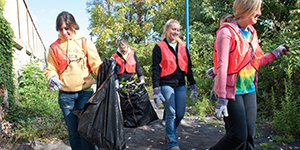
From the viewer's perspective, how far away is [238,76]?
1.94 meters

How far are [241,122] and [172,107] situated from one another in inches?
49.9

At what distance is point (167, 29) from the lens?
322 centimetres

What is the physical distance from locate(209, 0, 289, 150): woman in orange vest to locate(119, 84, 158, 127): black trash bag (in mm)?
2923

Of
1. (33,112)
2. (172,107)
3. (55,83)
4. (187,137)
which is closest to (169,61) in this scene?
(172,107)

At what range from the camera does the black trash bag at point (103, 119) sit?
227 centimetres

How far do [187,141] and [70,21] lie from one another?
2.79 m

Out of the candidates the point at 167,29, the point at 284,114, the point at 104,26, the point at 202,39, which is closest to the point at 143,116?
the point at 167,29

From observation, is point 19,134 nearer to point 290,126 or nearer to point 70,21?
point 70,21

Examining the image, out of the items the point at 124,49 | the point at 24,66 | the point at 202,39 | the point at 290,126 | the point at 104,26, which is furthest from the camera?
the point at 104,26

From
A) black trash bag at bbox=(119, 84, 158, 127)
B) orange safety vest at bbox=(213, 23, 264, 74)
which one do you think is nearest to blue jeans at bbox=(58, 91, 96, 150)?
orange safety vest at bbox=(213, 23, 264, 74)

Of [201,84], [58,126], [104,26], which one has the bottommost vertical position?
[58,126]

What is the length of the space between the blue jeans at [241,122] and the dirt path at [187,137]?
1.64m

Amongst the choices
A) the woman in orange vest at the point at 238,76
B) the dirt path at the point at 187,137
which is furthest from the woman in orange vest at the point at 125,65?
the woman in orange vest at the point at 238,76

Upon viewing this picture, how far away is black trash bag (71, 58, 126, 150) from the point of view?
2273 mm
